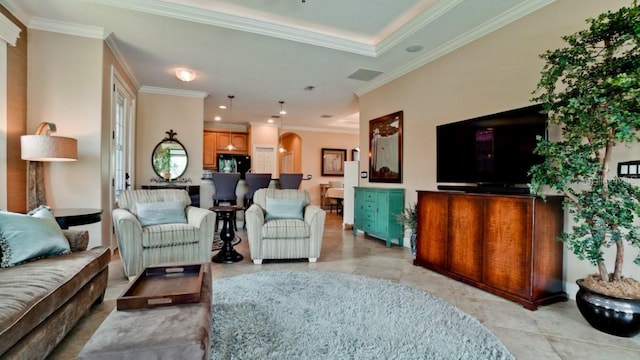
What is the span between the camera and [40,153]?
2.82 meters

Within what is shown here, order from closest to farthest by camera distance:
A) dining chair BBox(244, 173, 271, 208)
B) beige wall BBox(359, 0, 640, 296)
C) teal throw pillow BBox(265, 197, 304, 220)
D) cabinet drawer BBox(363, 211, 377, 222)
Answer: beige wall BBox(359, 0, 640, 296) < teal throw pillow BBox(265, 197, 304, 220) < cabinet drawer BBox(363, 211, 377, 222) < dining chair BBox(244, 173, 271, 208)

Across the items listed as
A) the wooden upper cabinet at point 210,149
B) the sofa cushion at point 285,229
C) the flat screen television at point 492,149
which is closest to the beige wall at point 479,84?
the flat screen television at point 492,149

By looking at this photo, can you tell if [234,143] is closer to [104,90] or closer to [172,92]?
[172,92]

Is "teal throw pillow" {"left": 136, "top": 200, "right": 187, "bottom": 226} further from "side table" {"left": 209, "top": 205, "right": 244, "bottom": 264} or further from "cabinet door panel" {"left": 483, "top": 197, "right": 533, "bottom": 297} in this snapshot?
"cabinet door panel" {"left": 483, "top": 197, "right": 533, "bottom": 297}

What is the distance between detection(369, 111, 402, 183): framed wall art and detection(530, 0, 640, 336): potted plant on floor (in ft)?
8.46

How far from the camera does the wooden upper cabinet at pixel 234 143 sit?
9.42 metres

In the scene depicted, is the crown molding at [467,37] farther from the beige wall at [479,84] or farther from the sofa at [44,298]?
the sofa at [44,298]

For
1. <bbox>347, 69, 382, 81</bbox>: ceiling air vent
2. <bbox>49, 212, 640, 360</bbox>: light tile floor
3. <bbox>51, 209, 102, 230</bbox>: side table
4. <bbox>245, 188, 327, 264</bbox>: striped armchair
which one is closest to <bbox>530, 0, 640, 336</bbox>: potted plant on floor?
<bbox>49, 212, 640, 360</bbox>: light tile floor

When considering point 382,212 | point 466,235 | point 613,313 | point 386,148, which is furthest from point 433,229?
point 386,148

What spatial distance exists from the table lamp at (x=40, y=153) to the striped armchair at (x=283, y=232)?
1856mm

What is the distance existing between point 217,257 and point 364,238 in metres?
2.52

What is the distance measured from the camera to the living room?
2.84 metres

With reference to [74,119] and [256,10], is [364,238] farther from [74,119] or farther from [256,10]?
[74,119]

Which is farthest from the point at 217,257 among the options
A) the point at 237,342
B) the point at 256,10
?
the point at 256,10
